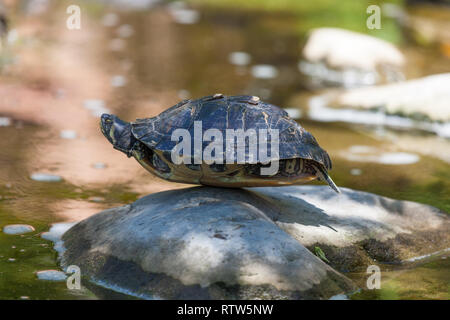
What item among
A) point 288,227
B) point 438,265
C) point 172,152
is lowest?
point 438,265

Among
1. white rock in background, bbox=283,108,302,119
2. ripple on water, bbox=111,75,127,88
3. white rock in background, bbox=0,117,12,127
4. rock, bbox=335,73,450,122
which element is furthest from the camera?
ripple on water, bbox=111,75,127,88

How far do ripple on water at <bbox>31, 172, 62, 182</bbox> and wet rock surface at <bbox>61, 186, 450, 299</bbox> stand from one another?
3.42ft

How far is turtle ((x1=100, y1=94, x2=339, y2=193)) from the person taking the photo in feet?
10.6

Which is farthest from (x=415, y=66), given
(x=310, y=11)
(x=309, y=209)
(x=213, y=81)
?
(x=309, y=209)

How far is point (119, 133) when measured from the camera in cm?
349

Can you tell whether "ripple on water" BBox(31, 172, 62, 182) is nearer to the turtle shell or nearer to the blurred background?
the blurred background

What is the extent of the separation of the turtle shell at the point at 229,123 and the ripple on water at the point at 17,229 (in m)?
0.81

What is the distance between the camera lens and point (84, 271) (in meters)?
3.08

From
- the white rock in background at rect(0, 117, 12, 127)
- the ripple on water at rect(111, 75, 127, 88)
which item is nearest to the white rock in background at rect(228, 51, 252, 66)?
the ripple on water at rect(111, 75, 127, 88)

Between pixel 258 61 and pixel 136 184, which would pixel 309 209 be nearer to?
pixel 136 184

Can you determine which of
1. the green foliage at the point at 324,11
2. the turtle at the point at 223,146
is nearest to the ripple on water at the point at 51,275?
the turtle at the point at 223,146

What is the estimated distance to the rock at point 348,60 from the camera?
8203 mm

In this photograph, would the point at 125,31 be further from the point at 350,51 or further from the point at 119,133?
the point at 119,133

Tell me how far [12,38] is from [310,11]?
5.93m
